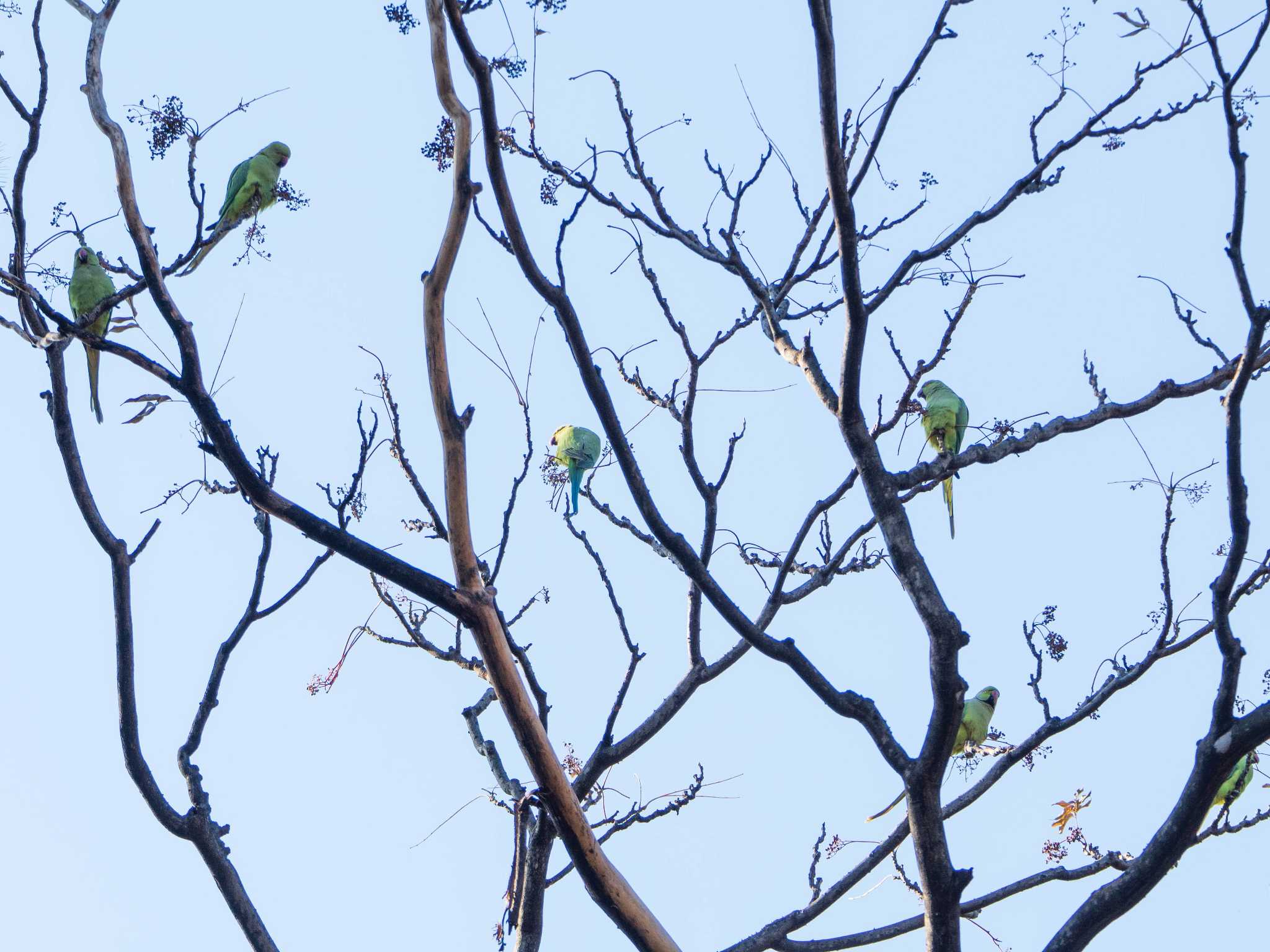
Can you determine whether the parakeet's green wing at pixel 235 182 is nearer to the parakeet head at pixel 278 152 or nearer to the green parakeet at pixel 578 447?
A: the parakeet head at pixel 278 152

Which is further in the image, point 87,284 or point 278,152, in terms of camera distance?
point 278,152

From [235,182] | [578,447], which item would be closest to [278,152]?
[235,182]

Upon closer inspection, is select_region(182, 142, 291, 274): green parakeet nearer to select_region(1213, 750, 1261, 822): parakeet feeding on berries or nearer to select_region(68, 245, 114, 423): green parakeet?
select_region(68, 245, 114, 423): green parakeet

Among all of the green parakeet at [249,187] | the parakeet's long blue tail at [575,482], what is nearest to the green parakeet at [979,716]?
the parakeet's long blue tail at [575,482]

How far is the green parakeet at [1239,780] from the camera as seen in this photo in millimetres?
4625

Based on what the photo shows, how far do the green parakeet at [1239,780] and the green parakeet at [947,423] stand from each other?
2211 millimetres

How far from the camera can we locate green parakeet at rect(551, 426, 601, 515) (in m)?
7.72

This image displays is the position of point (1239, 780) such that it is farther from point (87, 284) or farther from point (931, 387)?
point (87, 284)

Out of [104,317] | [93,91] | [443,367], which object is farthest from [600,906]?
[104,317]

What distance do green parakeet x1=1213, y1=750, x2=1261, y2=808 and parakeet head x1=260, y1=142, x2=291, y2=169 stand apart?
277 inches

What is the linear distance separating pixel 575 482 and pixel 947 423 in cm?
265

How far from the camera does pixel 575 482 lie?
7.23 meters

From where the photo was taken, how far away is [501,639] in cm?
363

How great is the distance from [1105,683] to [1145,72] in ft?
8.46
